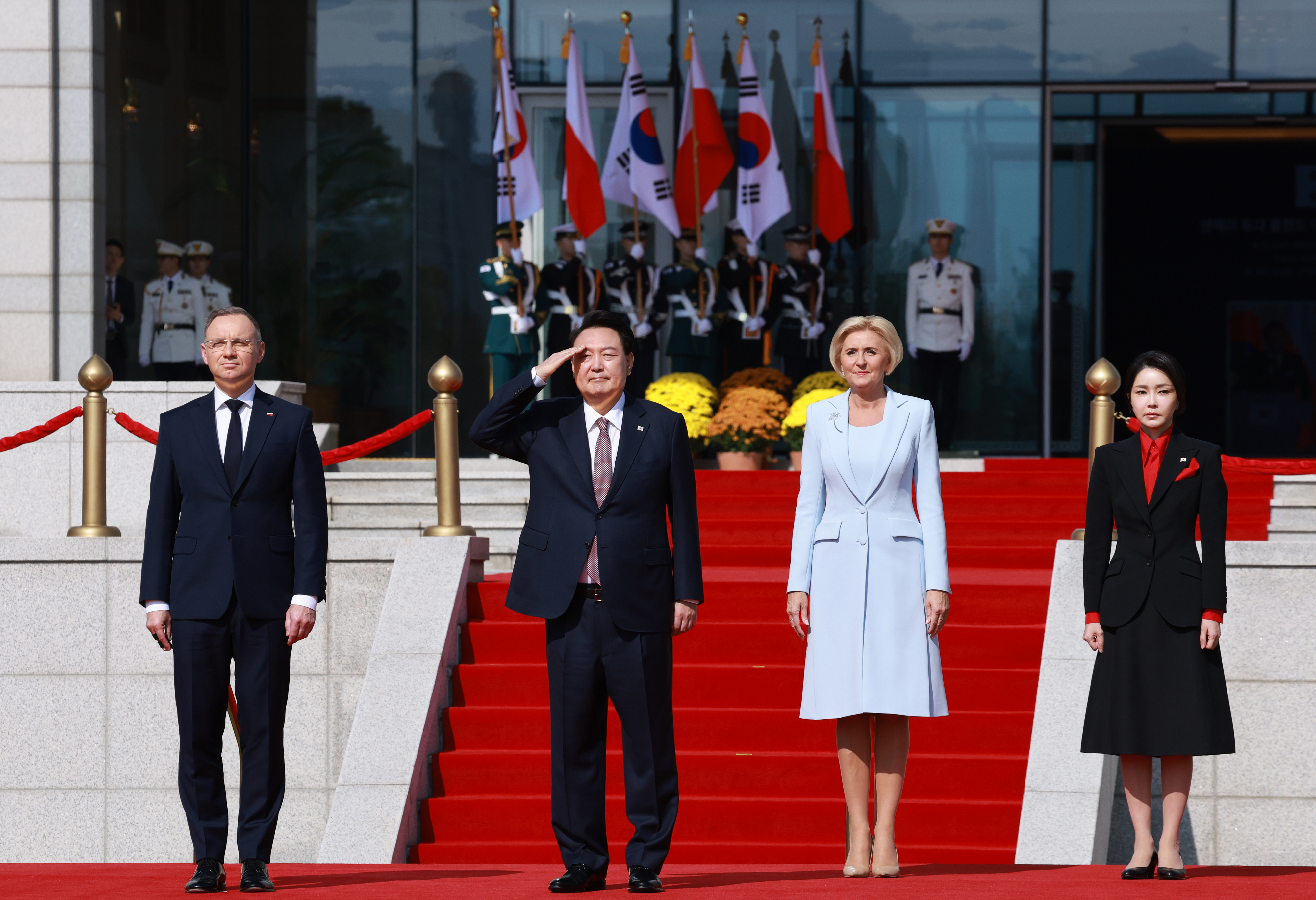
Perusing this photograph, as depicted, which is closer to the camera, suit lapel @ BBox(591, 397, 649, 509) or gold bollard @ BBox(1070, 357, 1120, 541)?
suit lapel @ BBox(591, 397, 649, 509)

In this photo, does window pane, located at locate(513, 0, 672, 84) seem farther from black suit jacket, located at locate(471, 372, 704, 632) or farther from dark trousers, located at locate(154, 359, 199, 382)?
black suit jacket, located at locate(471, 372, 704, 632)

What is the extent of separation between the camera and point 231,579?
5531 millimetres

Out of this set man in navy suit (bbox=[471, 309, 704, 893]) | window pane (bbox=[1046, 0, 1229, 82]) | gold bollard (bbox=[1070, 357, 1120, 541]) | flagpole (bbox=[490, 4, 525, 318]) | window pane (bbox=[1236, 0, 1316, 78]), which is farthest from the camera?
window pane (bbox=[1046, 0, 1229, 82])

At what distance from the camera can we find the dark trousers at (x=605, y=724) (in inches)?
216

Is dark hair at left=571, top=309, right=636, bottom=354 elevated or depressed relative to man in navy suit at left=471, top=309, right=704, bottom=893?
elevated

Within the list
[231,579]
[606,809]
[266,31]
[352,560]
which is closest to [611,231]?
[266,31]

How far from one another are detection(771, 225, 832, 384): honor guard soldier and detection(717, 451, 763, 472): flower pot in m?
2.84

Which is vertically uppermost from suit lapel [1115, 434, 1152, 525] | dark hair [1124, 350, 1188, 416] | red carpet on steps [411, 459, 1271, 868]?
dark hair [1124, 350, 1188, 416]

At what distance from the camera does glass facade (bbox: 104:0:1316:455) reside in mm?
18281

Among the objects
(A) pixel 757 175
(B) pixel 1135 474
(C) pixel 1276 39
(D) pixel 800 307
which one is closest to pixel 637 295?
(D) pixel 800 307

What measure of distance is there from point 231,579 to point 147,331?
1215 cm

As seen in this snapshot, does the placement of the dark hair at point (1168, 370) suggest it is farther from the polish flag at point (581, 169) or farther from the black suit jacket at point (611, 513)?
the polish flag at point (581, 169)

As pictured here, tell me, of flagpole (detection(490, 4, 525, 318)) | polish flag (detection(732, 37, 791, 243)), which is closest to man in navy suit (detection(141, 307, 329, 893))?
flagpole (detection(490, 4, 525, 318))

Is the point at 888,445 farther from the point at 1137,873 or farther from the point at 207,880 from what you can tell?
the point at 207,880
